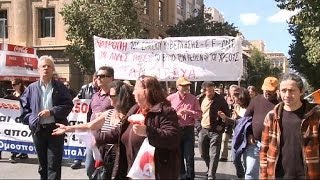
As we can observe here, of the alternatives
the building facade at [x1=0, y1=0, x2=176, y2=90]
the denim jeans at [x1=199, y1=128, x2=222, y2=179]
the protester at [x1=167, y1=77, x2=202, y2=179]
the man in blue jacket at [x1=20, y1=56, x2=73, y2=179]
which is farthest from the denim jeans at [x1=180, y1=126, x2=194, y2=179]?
the building facade at [x1=0, y1=0, x2=176, y2=90]

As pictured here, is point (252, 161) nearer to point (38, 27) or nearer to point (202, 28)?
point (38, 27)

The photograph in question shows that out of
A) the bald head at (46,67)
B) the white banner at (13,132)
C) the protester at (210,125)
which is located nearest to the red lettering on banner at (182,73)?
the protester at (210,125)

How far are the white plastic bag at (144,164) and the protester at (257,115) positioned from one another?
214 cm

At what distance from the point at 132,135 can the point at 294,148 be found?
133cm

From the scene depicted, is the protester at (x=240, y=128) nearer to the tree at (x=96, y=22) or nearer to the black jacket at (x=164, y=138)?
the black jacket at (x=164, y=138)

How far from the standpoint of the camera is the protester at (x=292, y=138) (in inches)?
161

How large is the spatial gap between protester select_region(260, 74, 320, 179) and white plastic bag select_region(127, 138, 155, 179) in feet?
3.03

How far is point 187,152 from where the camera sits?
8.32 meters

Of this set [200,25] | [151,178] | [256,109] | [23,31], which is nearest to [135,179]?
[151,178]

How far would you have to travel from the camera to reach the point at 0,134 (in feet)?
35.5

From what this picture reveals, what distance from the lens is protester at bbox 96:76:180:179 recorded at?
13.3 ft

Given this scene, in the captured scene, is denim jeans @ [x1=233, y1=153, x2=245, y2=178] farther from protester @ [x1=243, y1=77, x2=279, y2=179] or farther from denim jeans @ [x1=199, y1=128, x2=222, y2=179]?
protester @ [x1=243, y1=77, x2=279, y2=179]

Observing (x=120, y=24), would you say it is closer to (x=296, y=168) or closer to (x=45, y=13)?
(x=45, y=13)

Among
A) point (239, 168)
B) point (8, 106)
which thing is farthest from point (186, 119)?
point (8, 106)
